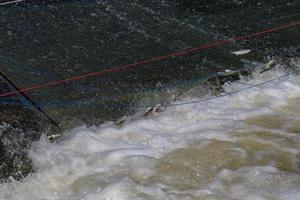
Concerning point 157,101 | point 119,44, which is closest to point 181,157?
point 157,101

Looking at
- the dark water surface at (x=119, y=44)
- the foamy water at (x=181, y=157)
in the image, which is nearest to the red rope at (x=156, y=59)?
the dark water surface at (x=119, y=44)

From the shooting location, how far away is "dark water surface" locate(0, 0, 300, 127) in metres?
5.34

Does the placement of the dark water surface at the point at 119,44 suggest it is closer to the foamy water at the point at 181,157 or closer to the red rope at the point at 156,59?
the red rope at the point at 156,59

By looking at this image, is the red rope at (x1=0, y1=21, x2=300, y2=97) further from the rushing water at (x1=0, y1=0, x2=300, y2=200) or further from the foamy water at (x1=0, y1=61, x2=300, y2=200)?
the foamy water at (x1=0, y1=61, x2=300, y2=200)

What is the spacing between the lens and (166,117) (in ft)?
16.9

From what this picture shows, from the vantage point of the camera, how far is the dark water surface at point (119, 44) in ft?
17.5

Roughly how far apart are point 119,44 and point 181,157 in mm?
2506

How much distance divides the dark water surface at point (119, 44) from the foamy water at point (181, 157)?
36cm

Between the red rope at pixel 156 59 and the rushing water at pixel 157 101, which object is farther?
the red rope at pixel 156 59

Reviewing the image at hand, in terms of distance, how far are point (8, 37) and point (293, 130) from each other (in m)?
3.88

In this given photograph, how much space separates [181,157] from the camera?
453cm

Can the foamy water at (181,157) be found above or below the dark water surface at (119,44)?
below

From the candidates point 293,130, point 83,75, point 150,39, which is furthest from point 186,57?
point 293,130

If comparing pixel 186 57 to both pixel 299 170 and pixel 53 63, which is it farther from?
pixel 299 170
